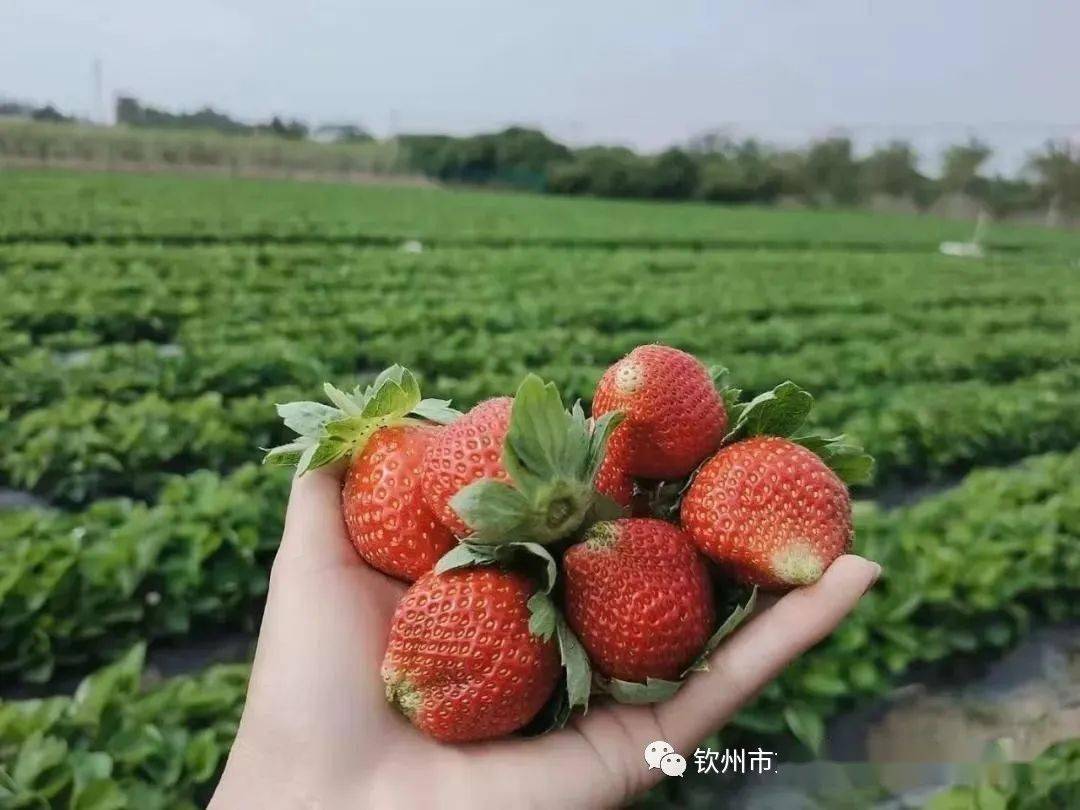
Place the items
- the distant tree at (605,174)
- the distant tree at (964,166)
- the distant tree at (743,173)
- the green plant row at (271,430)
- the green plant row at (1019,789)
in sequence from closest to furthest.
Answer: the green plant row at (1019,789) < the green plant row at (271,430) < the distant tree at (964,166) < the distant tree at (605,174) < the distant tree at (743,173)

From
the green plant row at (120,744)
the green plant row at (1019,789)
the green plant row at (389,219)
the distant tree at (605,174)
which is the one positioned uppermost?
the distant tree at (605,174)

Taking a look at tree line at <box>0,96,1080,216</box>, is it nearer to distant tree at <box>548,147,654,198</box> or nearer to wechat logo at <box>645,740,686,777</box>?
distant tree at <box>548,147,654,198</box>

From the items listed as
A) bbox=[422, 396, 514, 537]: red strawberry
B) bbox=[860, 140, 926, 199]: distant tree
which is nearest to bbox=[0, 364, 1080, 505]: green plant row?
bbox=[422, 396, 514, 537]: red strawberry

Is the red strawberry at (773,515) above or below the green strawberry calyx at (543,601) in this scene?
above

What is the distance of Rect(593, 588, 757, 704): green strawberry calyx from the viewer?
1037 millimetres

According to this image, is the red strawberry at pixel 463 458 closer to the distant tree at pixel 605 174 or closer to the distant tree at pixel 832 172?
the distant tree at pixel 832 172

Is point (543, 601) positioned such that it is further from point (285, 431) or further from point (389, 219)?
point (389, 219)

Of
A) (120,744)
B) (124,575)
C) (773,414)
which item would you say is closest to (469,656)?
(773,414)

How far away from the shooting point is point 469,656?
104 centimetres

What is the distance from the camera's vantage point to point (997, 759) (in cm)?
200

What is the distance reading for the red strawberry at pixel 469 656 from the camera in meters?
1.03

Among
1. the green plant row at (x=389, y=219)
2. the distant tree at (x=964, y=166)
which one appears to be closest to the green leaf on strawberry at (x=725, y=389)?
the green plant row at (x=389, y=219)

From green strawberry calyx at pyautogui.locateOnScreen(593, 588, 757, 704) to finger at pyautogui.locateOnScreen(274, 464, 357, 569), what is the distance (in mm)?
388

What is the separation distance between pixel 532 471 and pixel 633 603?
0.19m
